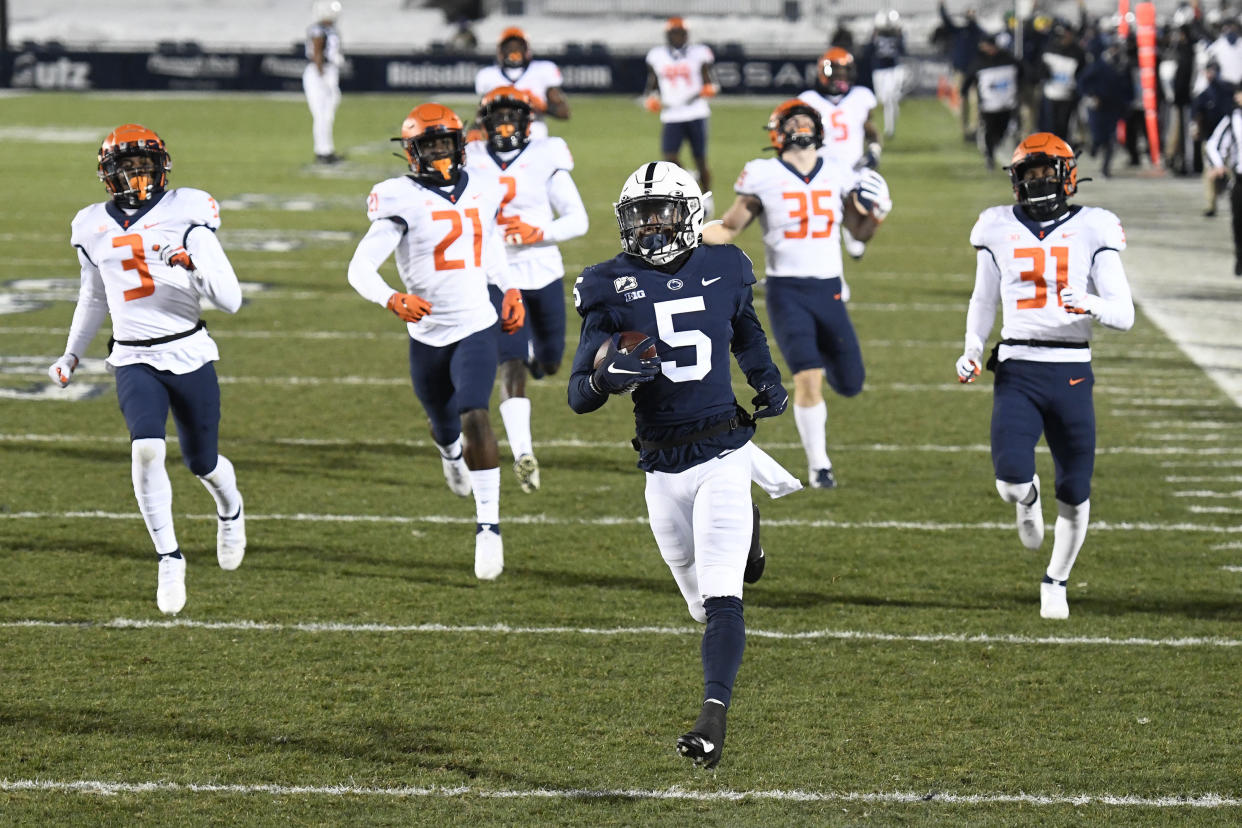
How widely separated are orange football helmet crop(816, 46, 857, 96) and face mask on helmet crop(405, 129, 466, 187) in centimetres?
525

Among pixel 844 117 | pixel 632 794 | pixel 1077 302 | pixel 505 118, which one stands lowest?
pixel 632 794

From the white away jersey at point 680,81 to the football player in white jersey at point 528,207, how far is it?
9.19 metres

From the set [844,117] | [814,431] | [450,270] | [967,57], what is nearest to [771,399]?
[450,270]

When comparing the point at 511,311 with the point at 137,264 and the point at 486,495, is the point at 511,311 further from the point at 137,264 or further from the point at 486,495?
the point at 137,264

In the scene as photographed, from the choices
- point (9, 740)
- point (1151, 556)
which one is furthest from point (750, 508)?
point (1151, 556)

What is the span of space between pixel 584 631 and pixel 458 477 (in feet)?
6.53

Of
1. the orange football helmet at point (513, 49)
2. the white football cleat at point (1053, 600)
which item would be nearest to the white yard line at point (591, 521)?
the white football cleat at point (1053, 600)

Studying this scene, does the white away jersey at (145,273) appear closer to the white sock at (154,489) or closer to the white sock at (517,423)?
the white sock at (154,489)

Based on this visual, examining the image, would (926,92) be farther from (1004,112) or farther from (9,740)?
(9,740)

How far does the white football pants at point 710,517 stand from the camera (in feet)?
15.6

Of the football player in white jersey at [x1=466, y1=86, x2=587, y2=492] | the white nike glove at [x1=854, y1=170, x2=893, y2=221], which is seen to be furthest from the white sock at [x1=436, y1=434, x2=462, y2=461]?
the white nike glove at [x1=854, y1=170, x2=893, y2=221]

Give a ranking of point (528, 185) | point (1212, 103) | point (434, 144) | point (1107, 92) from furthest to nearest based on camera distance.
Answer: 1. point (1107, 92)
2. point (1212, 103)
3. point (528, 185)
4. point (434, 144)

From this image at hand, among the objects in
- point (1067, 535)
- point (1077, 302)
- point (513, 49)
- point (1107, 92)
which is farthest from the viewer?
point (1107, 92)

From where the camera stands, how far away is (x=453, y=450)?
306 inches
